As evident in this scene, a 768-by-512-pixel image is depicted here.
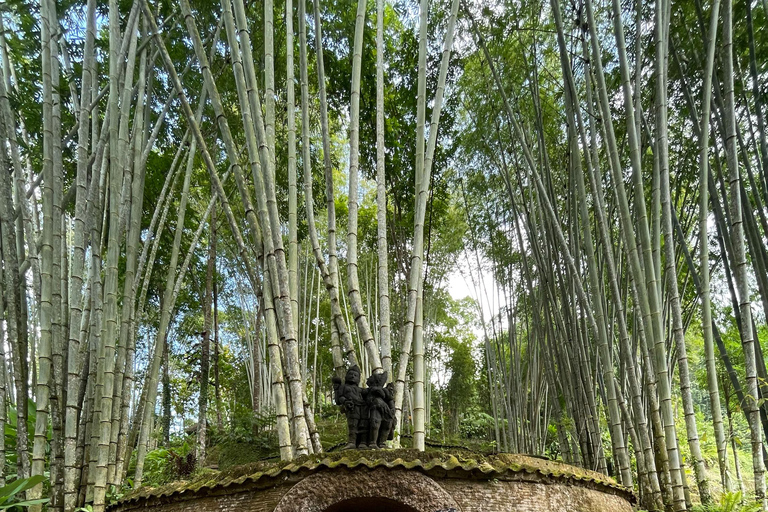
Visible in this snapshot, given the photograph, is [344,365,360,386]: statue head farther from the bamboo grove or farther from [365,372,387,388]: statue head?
the bamboo grove

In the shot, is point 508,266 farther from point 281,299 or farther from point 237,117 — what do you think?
point 281,299

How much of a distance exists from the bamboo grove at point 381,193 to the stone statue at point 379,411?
0.29 meters

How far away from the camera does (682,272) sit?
6.66 metres

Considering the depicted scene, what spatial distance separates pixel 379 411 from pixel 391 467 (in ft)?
1.49

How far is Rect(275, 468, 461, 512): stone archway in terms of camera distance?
2.31 m

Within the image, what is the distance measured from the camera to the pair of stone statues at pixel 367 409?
276 cm

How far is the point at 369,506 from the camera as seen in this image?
248 centimetres

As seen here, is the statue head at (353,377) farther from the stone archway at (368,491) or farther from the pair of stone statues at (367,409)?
the stone archway at (368,491)

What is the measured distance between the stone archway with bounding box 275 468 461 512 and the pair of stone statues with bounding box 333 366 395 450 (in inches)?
15.2

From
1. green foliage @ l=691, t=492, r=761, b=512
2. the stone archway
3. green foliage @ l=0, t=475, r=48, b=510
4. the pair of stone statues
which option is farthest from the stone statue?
green foliage @ l=0, t=475, r=48, b=510

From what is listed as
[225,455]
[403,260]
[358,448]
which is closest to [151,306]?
[225,455]

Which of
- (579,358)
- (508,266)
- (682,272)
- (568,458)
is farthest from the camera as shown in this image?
(508,266)

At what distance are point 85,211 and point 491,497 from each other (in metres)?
2.93

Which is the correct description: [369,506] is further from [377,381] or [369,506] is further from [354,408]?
[377,381]
